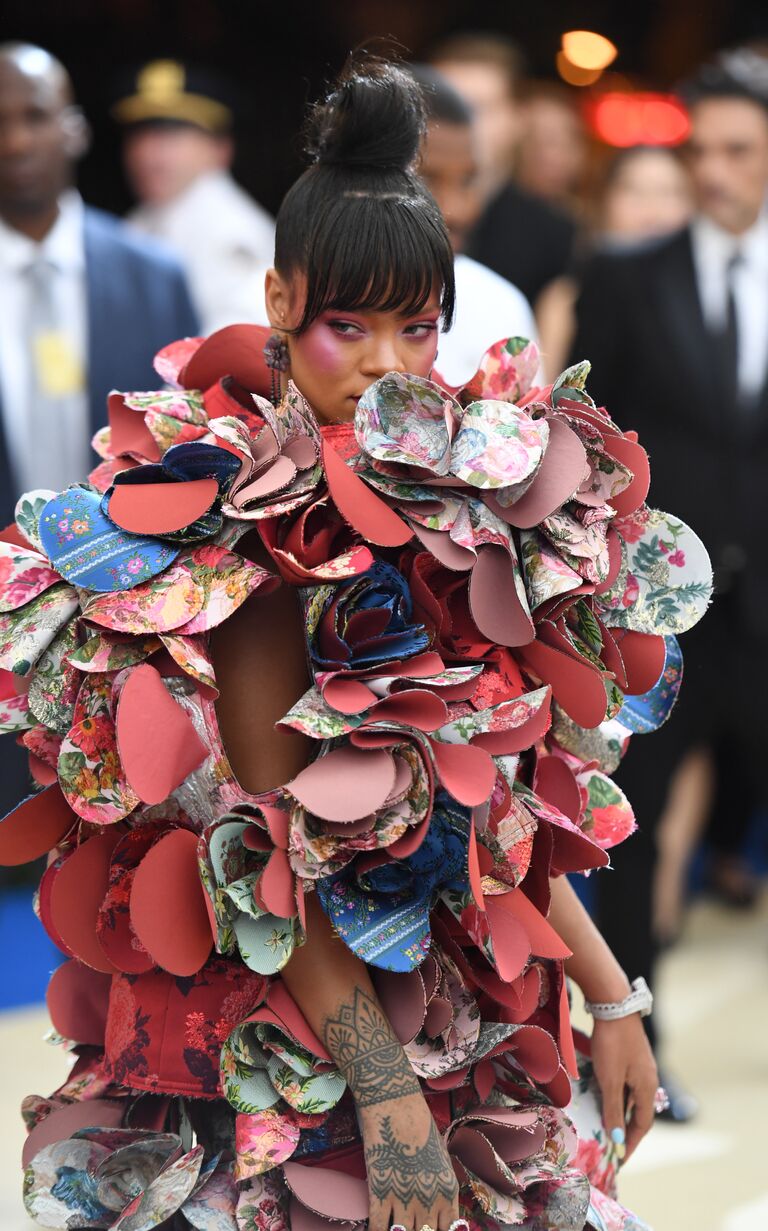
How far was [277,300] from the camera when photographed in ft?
6.18

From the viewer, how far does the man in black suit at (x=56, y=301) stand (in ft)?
13.5

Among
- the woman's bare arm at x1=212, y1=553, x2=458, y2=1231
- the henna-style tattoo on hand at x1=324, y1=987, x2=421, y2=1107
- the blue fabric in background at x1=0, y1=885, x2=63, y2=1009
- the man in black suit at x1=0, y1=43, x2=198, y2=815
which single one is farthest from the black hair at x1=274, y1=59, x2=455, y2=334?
the blue fabric in background at x1=0, y1=885, x2=63, y2=1009

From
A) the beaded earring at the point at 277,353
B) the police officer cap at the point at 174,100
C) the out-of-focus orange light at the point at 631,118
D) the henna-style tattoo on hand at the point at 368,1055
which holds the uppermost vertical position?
the beaded earring at the point at 277,353

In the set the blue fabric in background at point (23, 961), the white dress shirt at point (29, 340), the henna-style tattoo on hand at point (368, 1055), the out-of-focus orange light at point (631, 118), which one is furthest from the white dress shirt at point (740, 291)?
the out-of-focus orange light at point (631, 118)

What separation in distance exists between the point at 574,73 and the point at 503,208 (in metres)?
3.13

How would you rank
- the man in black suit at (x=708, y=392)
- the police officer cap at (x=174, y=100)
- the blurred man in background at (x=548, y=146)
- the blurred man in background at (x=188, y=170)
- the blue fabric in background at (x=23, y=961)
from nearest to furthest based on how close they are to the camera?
the man in black suit at (x=708, y=392) → the blue fabric in background at (x=23, y=961) → the blurred man in background at (x=188, y=170) → the police officer cap at (x=174, y=100) → the blurred man in background at (x=548, y=146)

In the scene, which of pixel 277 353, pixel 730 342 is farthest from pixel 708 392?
pixel 277 353

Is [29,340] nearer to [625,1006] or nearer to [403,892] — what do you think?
[625,1006]

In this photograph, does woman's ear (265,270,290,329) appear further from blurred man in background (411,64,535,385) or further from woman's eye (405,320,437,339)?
blurred man in background (411,64,535,385)

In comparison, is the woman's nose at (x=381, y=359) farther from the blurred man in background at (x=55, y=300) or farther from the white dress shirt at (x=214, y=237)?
the white dress shirt at (x=214, y=237)

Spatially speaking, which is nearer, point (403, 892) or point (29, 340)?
point (403, 892)

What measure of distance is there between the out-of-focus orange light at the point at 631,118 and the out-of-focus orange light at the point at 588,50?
0.18 metres

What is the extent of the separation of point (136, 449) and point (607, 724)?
58 cm

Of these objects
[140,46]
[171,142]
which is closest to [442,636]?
[171,142]
